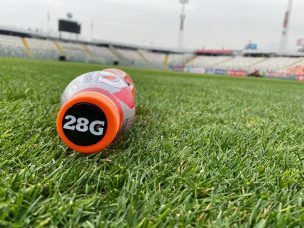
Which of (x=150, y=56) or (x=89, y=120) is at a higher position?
(x=150, y=56)

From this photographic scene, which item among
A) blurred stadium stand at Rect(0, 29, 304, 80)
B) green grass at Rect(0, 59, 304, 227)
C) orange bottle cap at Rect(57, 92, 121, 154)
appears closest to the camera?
green grass at Rect(0, 59, 304, 227)

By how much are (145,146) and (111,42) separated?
52652mm

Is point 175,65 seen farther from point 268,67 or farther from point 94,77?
point 94,77

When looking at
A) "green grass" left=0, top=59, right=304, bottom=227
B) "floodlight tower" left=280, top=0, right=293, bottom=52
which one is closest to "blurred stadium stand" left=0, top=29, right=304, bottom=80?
"floodlight tower" left=280, top=0, right=293, bottom=52

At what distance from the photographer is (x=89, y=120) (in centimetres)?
112

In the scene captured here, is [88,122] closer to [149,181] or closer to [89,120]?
[89,120]

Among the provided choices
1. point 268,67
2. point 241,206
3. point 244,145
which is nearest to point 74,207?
point 241,206

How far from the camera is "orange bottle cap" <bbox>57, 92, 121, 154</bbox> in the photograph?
3.66 feet

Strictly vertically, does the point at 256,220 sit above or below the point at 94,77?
below

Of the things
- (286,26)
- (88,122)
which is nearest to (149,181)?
(88,122)

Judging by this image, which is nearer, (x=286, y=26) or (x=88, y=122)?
(x=88, y=122)

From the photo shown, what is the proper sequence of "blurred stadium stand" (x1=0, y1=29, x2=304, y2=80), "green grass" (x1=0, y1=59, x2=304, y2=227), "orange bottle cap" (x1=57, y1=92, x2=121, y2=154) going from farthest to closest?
"blurred stadium stand" (x1=0, y1=29, x2=304, y2=80), "orange bottle cap" (x1=57, y1=92, x2=121, y2=154), "green grass" (x1=0, y1=59, x2=304, y2=227)

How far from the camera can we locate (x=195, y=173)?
1056 millimetres

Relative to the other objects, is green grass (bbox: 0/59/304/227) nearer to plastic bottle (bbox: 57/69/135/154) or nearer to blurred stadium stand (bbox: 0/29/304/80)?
plastic bottle (bbox: 57/69/135/154)
